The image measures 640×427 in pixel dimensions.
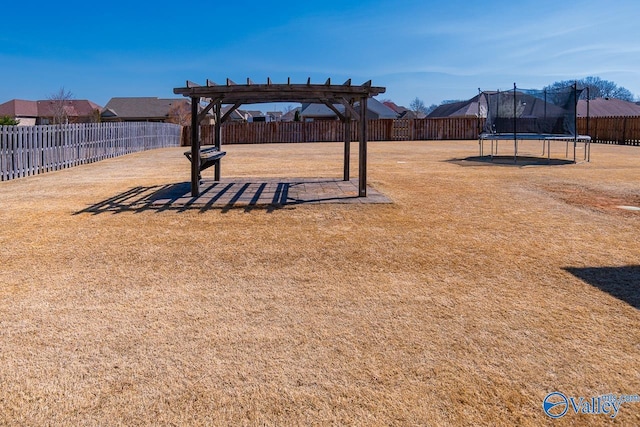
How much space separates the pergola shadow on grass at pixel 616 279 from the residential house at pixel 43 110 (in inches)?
2843

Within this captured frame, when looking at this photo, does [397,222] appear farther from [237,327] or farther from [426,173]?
[426,173]

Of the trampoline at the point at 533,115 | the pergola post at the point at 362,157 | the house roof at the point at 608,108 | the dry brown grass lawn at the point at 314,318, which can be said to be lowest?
the dry brown grass lawn at the point at 314,318

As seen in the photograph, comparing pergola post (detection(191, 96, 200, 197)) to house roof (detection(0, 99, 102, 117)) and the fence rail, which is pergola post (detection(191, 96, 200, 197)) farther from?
house roof (detection(0, 99, 102, 117))

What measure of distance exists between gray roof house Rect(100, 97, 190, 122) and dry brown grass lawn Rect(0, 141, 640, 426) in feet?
210

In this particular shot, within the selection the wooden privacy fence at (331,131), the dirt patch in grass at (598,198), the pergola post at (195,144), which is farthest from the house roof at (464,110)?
the pergola post at (195,144)

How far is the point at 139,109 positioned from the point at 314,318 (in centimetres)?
7082

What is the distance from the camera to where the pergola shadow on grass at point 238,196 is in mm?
7824

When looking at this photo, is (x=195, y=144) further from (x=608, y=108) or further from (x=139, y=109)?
(x=139, y=109)

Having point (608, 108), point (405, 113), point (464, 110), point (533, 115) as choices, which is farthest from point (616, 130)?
point (405, 113)

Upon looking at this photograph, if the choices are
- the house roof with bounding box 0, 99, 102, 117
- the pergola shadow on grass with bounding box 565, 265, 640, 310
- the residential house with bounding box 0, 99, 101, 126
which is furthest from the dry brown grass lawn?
the house roof with bounding box 0, 99, 102, 117

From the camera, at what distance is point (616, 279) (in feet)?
13.8

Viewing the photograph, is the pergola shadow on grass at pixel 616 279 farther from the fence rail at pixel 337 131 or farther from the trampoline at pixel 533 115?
the fence rail at pixel 337 131

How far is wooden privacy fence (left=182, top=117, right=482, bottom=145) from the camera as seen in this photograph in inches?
1353

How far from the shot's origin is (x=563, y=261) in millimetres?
4781
